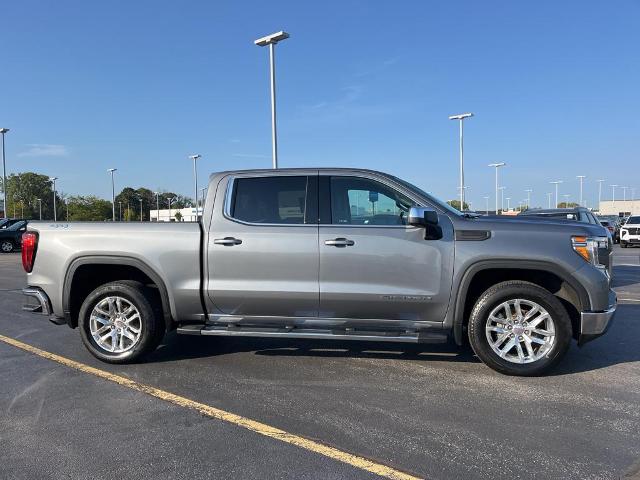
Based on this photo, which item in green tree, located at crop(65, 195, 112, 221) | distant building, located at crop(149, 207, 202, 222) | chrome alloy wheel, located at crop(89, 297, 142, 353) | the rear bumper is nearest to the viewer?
chrome alloy wheel, located at crop(89, 297, 142, 353)

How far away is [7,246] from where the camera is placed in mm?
25891

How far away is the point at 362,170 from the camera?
17.1ft

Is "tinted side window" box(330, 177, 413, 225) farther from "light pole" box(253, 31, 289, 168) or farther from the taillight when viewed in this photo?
"light pole" box(253, 31, 289, 168)

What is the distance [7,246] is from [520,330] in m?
27.4

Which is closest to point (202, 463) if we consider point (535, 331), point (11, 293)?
point (535, 331)

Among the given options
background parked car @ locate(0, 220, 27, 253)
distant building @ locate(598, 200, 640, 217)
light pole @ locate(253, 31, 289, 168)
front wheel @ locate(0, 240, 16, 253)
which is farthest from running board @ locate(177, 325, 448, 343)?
distant building @ locate(598, 200, 640, 217)

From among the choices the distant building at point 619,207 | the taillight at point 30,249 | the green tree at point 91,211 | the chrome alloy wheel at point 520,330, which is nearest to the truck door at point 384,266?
the chrome alloy wheel at point 520,330

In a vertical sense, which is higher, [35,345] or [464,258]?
[464,258]

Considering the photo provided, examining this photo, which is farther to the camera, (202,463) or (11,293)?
(11,293)

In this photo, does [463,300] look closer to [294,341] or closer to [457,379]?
[457,379]

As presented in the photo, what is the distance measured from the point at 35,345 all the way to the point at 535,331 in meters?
5.55

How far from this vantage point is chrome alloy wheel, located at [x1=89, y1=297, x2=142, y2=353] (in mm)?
5363

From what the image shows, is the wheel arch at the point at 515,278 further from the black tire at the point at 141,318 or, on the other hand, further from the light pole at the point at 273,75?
the light pole at the point at 273,75

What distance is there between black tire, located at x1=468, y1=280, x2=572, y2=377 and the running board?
0.34m
